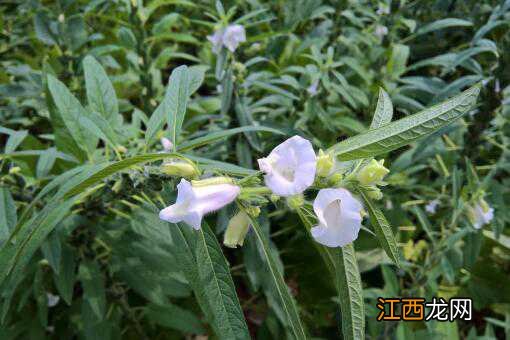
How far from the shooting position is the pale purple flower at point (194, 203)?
0.77 metres

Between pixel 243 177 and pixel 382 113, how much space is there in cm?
32

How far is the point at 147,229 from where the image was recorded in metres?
1.55

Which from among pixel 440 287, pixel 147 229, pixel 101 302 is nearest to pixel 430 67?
pixel 440 287

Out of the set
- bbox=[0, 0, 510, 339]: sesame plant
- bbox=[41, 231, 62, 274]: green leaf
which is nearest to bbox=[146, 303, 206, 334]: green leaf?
bbox=[0, 0, 510, 339]: sesame plant

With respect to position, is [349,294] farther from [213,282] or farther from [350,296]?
[213,282]

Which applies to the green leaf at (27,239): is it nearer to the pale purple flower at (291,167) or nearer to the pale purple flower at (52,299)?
the pale purple flower at (291,167)

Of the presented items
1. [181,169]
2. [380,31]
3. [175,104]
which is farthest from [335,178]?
[380,31]

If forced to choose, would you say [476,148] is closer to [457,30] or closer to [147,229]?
[457,30]

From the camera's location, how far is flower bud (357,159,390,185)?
2.69ft

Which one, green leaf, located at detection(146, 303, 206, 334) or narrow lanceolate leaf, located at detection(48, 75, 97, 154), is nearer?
narrow lanceolate leaf, located at detection(48, 75, 97, 154)

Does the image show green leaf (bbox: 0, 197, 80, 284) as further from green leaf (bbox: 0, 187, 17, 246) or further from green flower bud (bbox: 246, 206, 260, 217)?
green flower bud (bbox: 246, 206, 260, 217)

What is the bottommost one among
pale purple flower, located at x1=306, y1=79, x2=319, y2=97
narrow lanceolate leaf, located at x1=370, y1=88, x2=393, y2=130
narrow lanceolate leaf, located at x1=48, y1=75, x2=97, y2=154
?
narrow lanceolate leaf, located at x1=370, y1=88, x2=393, y2=130

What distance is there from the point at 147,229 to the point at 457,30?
86.8 inches

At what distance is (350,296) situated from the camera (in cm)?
81
